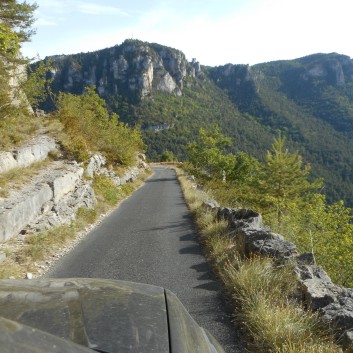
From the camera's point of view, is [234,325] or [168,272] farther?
[168,272]

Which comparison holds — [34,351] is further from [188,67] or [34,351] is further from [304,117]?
[188,67]

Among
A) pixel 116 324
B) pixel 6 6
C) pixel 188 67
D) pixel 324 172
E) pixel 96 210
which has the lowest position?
pixel 324 172

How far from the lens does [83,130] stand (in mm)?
20609

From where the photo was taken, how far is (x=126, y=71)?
568 feet

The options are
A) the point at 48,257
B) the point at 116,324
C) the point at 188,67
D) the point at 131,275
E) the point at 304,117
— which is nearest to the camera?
the point at 116,324

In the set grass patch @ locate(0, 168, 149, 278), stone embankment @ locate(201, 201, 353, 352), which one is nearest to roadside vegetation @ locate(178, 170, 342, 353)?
stone embankment @ locate(201, 201, 353, 352)

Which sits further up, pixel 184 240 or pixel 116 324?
pixel 116 324

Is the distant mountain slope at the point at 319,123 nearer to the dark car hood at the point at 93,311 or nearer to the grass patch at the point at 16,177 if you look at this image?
the grass patch at the point at 16,177

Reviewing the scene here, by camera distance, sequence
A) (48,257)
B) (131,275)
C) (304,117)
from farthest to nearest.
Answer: (304,117), (48,257), (131,275)

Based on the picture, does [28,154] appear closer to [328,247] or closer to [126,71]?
[328,247]

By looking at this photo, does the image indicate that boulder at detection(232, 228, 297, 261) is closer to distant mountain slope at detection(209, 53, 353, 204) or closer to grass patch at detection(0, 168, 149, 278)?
grass patch at detection(0, 168, 149, 278)

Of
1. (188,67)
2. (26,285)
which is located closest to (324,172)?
(188,67)

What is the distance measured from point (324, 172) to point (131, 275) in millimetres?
127998

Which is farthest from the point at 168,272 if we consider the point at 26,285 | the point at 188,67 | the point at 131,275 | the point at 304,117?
the point at 188,67
